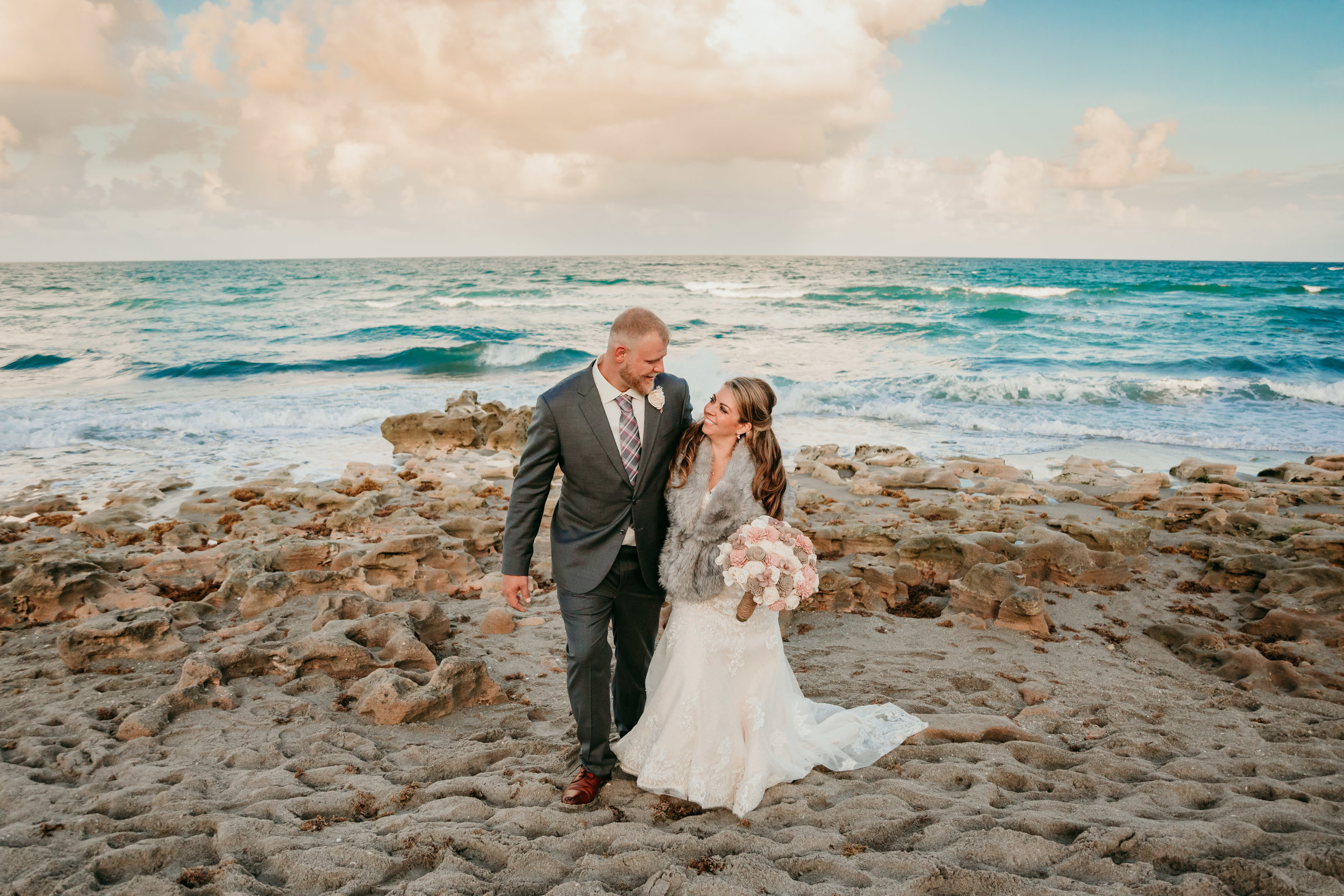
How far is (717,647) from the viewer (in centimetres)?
365

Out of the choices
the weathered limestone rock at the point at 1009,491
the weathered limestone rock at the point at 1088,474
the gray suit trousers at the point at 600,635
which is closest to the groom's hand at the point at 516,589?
the gray suit trousers at the point at 600,635

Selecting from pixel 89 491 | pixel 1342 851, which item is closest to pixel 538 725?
pixel 1342 851

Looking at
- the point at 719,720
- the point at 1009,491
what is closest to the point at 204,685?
the point at 719,720

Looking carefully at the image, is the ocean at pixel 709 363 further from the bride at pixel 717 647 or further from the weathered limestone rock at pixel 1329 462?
the bride at pixel 717 647

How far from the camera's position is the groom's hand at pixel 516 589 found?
3662 millimetres

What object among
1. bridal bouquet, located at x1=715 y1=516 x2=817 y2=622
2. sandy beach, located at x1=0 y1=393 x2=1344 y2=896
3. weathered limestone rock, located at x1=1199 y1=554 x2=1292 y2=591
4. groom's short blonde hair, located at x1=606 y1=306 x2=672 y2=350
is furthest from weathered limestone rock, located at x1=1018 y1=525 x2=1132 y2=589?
groom's short blonde hair, located at x1=606 y1=306 x2=672 y2=350

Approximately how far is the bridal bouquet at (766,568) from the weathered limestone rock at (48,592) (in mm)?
5663

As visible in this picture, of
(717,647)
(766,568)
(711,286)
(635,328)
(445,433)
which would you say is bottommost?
(445,433)

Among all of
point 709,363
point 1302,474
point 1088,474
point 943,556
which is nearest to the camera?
point 943,556

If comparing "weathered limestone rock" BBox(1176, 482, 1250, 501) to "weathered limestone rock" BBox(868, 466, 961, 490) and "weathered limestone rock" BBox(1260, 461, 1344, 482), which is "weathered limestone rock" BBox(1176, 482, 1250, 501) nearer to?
"weathered limestone rock" BBox(1260, 461, 1344, 482)

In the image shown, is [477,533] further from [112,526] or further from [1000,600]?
[1000,600]

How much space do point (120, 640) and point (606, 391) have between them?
13.7ft

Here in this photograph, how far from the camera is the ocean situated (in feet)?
47.0

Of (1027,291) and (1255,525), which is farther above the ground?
(1027,291)
